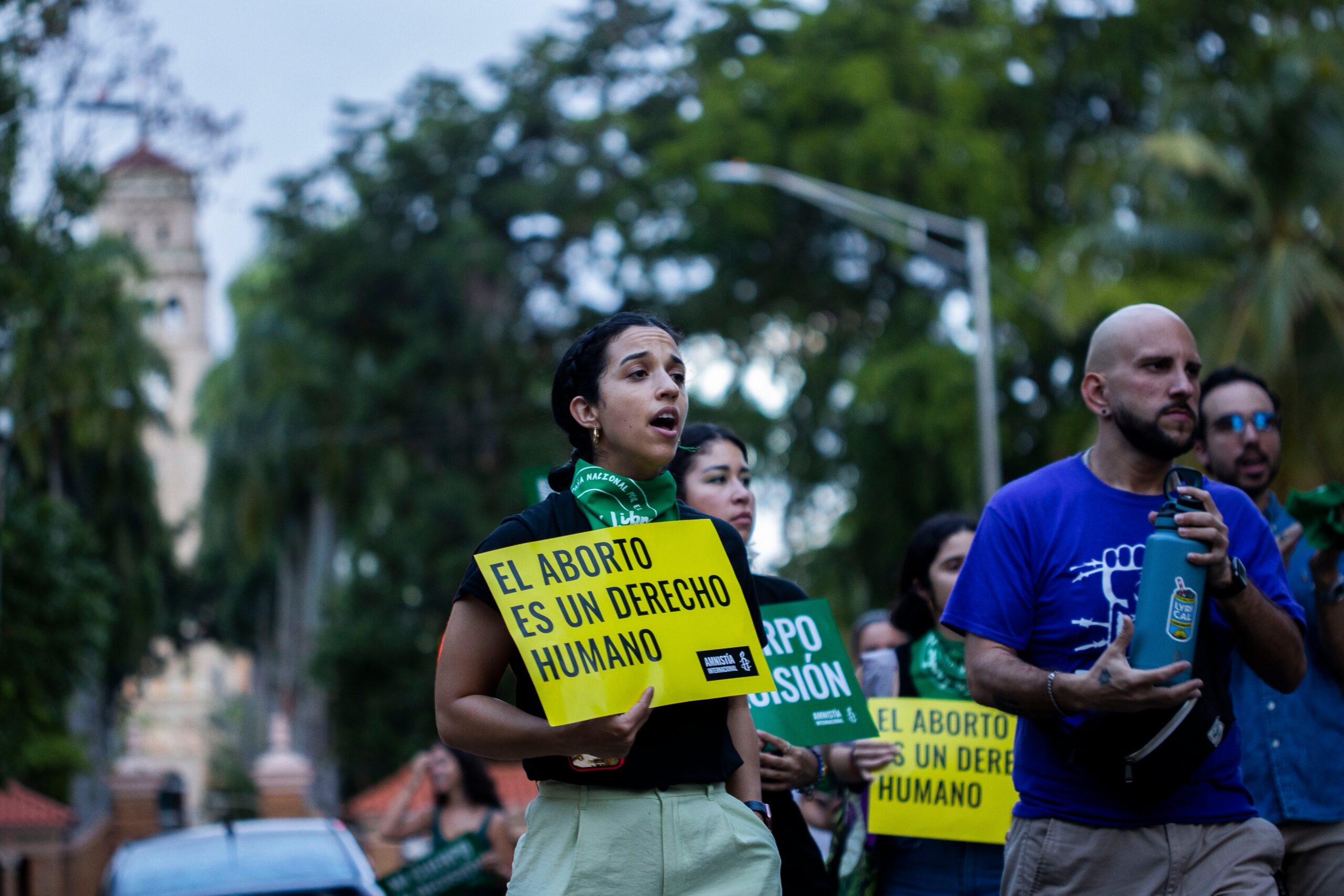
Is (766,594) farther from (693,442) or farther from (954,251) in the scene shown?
(954,251)

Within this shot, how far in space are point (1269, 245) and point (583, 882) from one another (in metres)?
21.8

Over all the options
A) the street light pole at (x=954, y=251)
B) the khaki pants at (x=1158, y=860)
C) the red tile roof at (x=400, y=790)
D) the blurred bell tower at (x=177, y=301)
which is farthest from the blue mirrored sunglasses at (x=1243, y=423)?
the blurred bell tower at (x=177, y=301)

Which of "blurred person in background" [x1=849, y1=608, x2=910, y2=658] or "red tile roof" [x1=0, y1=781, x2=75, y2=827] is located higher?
"blurred person in background" [x1=849, y1=608, x2=910, y2=658]

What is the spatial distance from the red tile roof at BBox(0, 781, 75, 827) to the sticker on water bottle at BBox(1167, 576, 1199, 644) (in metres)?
25.5

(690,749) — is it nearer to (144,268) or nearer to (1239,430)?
(1239,430)

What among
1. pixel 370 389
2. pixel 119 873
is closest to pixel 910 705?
pixel 119 873

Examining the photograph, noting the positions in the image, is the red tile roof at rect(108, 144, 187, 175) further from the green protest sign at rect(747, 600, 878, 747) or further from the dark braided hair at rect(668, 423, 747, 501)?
the green protest sign at rect(747, 600, 878, 747)

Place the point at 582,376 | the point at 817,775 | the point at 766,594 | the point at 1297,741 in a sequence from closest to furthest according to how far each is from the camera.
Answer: the point at 582,376 < the point at 817,775 < the point at 1297,741 < the point at 766,594

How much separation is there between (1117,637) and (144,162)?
58.1ft

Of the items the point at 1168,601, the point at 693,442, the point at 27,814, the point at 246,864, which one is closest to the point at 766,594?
the point at 693,442

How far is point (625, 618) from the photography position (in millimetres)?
3494

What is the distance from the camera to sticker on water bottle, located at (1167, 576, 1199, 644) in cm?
362

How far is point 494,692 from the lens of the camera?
3.58 metres

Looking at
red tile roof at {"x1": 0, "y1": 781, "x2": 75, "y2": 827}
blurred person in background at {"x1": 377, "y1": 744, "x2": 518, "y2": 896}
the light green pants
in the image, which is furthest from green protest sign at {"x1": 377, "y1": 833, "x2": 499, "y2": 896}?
red tile roof at {"x1": 0, "y1": 781, "x2": 75, "y2": 827}
